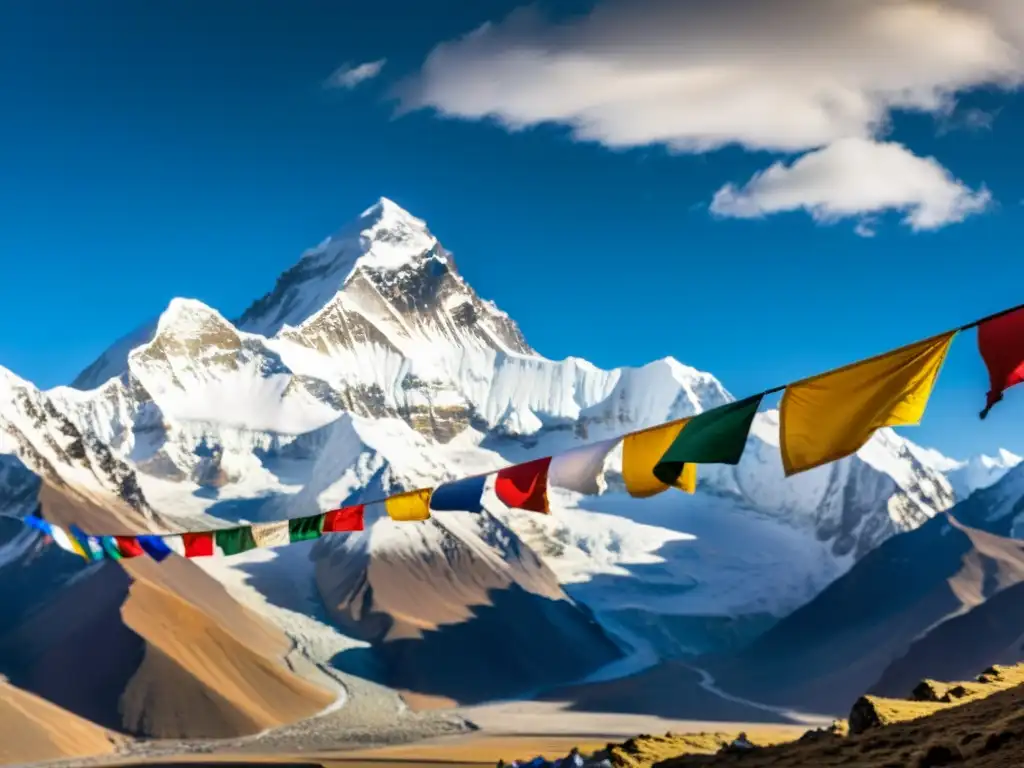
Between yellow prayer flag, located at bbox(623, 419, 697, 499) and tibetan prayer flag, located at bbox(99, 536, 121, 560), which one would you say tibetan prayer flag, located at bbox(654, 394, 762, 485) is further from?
tibetan prayer flag, located at bbox(99, 536, 121, 560)

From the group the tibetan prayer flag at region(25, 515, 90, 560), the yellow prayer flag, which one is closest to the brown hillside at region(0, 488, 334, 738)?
the tibetan prayer flag at region(25, 515, 90, 560)

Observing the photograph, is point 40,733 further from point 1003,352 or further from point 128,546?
point 1003,352

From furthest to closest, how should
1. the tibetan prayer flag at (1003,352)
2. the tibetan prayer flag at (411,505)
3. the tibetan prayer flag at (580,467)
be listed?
the tibetan prayer flag at (411,505) < the tibetan prayer flag at (580,467) < the tibetan prayer flag at (1003,352)

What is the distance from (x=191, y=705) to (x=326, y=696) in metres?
20.2

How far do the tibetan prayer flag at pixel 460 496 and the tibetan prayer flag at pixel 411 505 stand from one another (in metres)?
0.33

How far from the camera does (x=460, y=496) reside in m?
16.9

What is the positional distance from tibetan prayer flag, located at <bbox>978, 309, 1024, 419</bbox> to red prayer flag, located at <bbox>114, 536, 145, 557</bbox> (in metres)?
15.7

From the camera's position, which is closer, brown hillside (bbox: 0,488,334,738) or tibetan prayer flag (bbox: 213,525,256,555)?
tibetan prayer flag (bbox: 213,525,256,555)

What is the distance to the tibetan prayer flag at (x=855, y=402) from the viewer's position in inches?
437

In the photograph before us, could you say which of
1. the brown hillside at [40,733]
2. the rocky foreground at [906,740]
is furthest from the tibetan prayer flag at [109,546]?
the brown hillside at [40,733]

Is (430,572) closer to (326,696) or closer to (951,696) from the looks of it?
(326,696)

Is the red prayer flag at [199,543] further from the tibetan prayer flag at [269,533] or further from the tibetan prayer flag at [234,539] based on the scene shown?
the tibetan prayer flag at [269,533]

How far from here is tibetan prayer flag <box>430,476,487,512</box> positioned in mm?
16859

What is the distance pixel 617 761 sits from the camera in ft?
58.9
